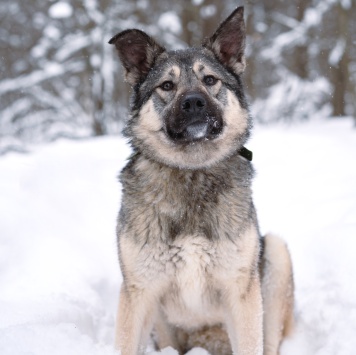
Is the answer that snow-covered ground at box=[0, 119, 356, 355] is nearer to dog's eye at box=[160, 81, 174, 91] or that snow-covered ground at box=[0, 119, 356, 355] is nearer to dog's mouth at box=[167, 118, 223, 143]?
dog's mouth at box=[167, 118, 223, 143]

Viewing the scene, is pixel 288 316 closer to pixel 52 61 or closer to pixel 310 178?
pixel 310 178

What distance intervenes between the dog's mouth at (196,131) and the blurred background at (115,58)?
26.6 feet

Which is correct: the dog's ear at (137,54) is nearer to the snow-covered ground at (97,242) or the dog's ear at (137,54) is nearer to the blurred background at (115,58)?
the snow-covered ground at (97,242)

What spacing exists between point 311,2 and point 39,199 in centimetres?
984

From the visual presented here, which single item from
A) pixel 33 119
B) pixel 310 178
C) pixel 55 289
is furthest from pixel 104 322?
pixel 33 119

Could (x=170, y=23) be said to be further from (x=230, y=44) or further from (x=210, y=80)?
(x=210, y=80)

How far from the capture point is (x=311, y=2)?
1177 cm

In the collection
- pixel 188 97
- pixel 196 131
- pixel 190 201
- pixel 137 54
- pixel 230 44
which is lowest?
pixel 190 201

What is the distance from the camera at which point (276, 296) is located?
3.13m

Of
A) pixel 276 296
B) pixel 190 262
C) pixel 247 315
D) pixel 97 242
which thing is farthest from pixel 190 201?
pixel 97 242

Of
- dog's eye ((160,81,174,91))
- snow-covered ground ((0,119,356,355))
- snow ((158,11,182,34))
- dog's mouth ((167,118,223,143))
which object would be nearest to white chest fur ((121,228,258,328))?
snow-covered ground ((0,119,356,355))

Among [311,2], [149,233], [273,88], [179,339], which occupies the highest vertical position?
→ [311,2]

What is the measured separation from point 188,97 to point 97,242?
234 cm

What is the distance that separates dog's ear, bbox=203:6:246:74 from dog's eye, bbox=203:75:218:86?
250 mm
